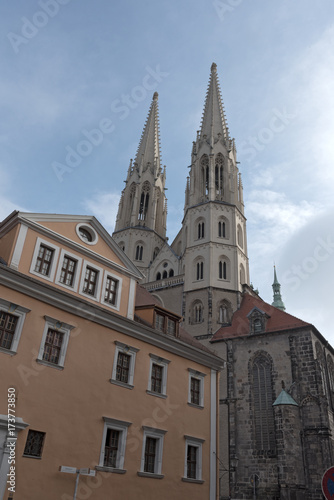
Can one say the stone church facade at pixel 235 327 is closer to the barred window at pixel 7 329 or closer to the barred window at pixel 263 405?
the barred window at pixel 263 405

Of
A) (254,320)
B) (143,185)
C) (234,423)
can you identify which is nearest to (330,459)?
(234,423)

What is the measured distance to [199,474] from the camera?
57.0ft

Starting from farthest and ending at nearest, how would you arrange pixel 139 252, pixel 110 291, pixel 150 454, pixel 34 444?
1. pixel 139 252
2. pixel 110 291
3. pixel 150 454
4. pixel 34 444

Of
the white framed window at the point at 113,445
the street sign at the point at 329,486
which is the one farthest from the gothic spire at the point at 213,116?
the street sign at the point at 329,486

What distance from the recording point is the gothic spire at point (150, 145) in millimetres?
58366

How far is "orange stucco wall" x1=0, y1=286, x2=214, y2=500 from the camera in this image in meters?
13.0

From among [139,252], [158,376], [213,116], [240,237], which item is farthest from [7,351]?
[213,116]

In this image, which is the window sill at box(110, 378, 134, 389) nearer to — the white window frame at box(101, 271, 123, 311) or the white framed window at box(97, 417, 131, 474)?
the white framed window at box(97, 417, 131, 474)

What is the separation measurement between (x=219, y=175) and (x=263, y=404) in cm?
2689

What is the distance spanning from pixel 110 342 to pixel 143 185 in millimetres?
41445

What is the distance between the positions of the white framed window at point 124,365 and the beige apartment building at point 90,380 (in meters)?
0.05

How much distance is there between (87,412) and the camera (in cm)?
1456

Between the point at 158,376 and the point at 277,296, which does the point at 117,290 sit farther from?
the point at 277,296

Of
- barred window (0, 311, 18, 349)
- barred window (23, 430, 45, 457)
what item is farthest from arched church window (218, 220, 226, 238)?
barred window (23, 430, 45, 457)
